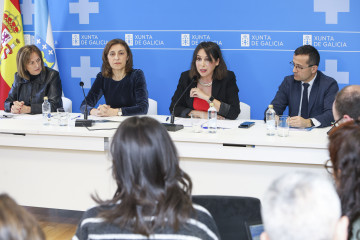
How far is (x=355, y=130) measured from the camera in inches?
55.3

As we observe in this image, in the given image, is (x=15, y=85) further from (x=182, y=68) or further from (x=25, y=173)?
(x=182, y=68)

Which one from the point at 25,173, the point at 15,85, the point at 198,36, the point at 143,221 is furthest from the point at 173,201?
the point at 198,36

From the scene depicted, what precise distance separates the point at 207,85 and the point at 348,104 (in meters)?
1.75

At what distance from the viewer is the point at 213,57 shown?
409 centimetres

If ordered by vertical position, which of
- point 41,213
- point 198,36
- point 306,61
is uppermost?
point 198,36

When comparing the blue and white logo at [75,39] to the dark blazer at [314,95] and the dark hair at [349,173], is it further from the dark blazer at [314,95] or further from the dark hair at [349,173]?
the dark hair at [349,173]

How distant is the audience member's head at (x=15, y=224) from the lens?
803mm

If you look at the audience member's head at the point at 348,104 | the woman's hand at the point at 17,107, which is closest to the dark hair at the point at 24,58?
the woman's hand at the point at 17,107

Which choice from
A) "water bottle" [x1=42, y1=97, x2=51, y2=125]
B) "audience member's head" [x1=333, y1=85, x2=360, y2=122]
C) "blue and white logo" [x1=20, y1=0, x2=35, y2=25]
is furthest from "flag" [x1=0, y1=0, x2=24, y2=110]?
"audience member's head" [x1=333, y1=85, x2=360, y2=122]

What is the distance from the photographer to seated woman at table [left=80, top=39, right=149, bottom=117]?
4316 millimetres

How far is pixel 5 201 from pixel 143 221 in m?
0.58

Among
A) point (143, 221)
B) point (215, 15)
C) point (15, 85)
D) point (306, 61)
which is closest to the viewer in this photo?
point (143, 221)

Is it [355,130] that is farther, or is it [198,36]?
[198,36]

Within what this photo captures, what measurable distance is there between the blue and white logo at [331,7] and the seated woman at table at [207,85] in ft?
4.14
